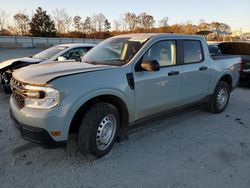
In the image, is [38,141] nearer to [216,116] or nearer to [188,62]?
[188,62]

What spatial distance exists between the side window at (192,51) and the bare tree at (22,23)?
5809 cm

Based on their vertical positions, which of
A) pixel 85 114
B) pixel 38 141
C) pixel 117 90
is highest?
pixel 117 90

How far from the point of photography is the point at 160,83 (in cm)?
404

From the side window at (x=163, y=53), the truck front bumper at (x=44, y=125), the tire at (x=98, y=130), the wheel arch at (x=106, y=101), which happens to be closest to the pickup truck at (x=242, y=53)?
the side window at (x=163, y=53)

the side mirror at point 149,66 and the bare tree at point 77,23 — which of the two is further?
the bare tree at point 77,23

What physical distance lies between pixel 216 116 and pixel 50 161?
12.8ft

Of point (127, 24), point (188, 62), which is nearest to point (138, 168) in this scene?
point (188, 62)

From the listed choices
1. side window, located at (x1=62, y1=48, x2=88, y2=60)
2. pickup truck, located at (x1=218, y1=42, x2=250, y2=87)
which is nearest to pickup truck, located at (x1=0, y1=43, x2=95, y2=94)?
side window, located at (x1=62, y1=48, x2=88, y2=60)

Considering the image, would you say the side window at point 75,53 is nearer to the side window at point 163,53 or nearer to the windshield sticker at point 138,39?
the windshield sticker at point 138,39

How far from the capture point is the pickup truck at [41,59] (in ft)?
20.7

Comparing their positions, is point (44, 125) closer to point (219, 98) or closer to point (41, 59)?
point (219, 98)

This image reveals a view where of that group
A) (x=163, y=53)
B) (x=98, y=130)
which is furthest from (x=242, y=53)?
(x=98, y=130)

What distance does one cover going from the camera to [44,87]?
295 cm

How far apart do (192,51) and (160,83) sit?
51.0 inches
